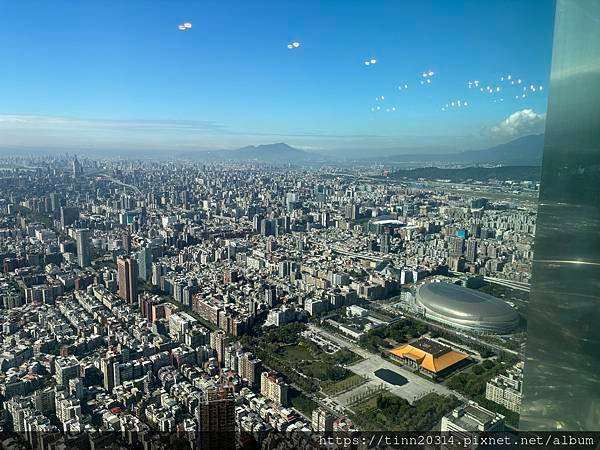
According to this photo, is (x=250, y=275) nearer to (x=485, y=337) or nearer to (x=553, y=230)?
(x=485, y=337)

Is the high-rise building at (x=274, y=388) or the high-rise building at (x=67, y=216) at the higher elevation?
A: the high-rise building at (x=67, y=216)

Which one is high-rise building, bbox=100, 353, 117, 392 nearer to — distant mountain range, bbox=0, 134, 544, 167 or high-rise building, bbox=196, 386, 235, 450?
high-rise building, bbox=196, 386, 235, 450

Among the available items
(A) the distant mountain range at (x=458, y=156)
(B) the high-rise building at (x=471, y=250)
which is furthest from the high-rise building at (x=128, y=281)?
(B) the high-rise building at (x=471, y=250)

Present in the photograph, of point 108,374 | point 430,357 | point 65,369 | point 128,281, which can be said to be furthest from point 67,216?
point 430,357

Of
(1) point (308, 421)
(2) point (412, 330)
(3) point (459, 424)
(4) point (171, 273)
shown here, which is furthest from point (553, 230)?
(4) point (171, 273)

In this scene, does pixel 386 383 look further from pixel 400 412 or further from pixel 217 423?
pixel 217 423

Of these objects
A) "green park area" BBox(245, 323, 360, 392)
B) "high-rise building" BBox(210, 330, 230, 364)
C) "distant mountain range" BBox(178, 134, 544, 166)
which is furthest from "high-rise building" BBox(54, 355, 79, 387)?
"distant mountain range" BBox(178, 134, 544, 166)

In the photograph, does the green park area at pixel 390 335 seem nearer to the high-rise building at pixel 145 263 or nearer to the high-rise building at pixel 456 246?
the high-rise building at pixel 456 246
